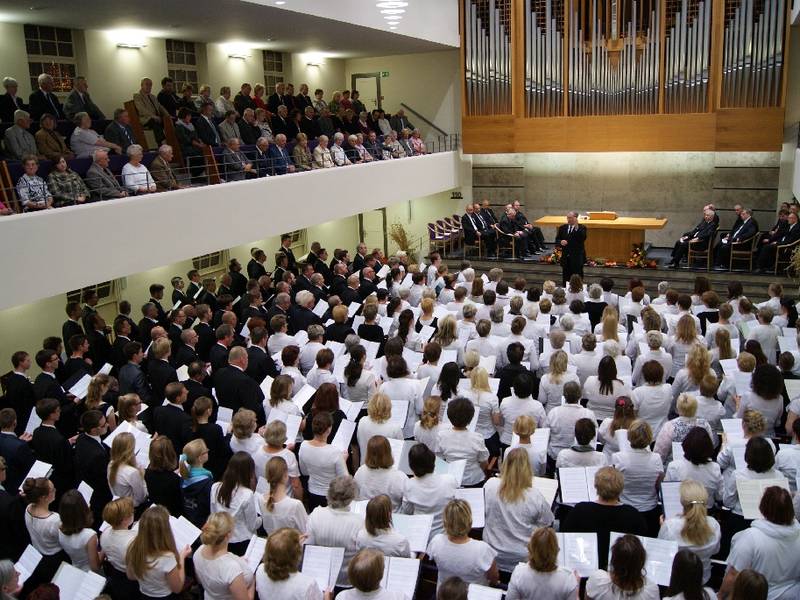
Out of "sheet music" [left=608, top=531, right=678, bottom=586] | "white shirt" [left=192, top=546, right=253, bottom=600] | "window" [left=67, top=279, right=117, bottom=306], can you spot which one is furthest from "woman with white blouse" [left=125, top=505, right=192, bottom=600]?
"window" [left=67, top=279, right=117, bottom=306]

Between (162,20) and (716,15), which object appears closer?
(162,20)

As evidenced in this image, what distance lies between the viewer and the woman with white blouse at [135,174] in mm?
10047

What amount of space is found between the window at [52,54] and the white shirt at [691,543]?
38.8ft

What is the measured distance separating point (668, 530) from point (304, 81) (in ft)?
55.7

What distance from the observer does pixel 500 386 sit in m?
7.34

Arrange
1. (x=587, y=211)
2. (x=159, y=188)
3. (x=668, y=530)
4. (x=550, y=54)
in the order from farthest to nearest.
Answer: (x=587, y=211) → (x=550, y=54) → (x=159, y=188) → (x=668, y=530)

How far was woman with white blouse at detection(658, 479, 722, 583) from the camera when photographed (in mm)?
4324

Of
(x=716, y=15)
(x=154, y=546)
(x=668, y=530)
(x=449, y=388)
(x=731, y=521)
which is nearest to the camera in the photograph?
(x=154, y=546)

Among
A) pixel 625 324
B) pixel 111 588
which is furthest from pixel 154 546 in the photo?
pixel 625 324

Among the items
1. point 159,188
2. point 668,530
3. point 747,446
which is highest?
point 159,188

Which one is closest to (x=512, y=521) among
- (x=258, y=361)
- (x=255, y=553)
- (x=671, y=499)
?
(x=671, y=499)

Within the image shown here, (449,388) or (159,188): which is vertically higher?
(159,188)

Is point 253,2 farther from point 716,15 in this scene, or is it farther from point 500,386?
point 716,15

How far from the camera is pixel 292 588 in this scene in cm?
401
